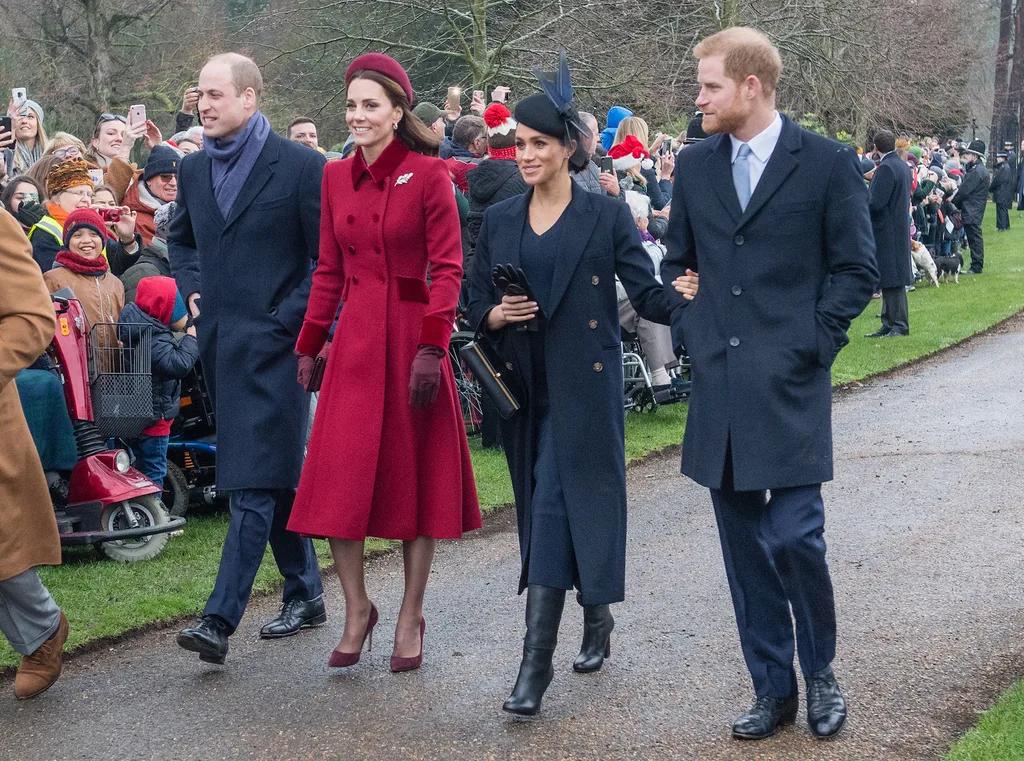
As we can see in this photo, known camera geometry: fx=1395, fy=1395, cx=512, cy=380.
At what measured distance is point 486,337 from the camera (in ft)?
16.4

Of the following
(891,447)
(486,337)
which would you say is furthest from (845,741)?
(891,447)

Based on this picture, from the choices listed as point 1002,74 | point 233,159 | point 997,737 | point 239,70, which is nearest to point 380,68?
point 239,70

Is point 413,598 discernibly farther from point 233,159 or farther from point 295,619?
point 233,159

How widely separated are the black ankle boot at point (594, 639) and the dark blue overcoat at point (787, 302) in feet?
3.08

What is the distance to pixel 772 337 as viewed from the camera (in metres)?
4.33

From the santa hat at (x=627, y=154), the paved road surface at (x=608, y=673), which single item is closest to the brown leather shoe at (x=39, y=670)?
the paved road surface at (x=608, y=673)

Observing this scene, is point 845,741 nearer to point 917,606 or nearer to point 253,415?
point 917,606

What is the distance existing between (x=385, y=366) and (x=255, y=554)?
0.90 meters

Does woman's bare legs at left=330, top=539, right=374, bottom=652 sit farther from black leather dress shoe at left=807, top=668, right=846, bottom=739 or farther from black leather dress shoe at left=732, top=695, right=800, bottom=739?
black leather dress shoe at left=807, top=668, right=846, bottom=739

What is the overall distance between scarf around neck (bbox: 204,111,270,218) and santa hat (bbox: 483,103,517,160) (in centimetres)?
365

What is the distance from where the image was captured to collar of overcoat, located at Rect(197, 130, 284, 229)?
215 inches

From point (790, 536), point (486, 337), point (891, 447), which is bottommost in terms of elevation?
point (891, 447)

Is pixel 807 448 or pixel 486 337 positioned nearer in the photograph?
pixel 807 448

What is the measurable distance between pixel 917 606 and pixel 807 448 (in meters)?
1.78
